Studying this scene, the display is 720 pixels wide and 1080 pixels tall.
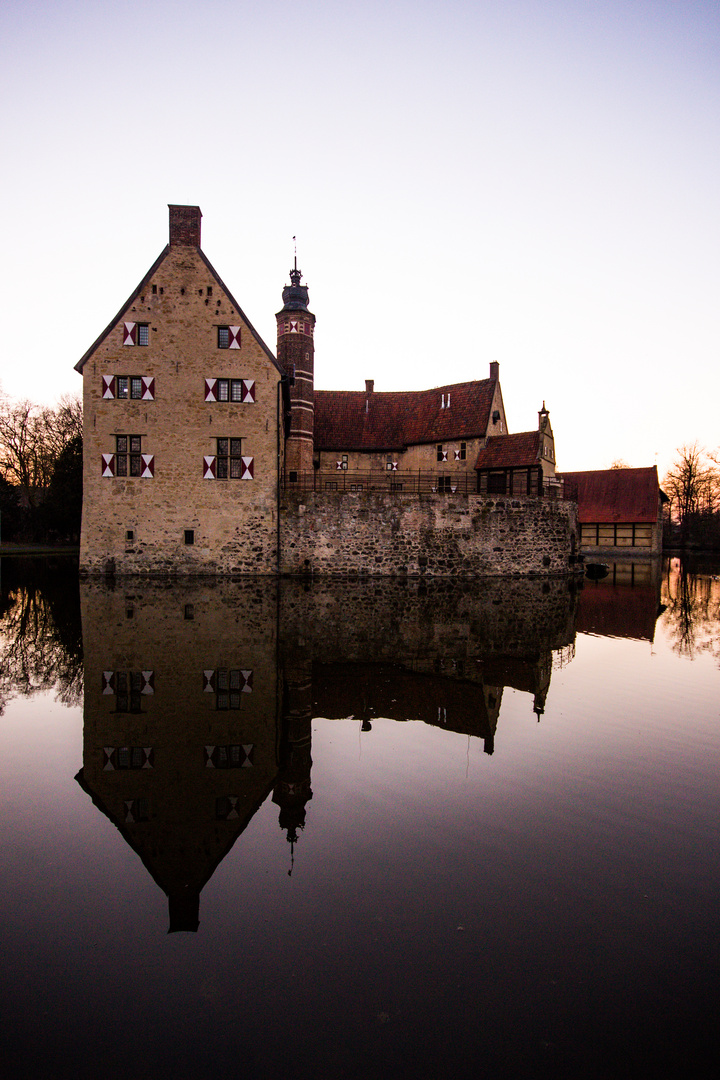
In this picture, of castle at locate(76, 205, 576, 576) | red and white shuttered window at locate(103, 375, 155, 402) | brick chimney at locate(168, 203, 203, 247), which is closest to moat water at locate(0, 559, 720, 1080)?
castle at locate(76, 205, 576, 576)

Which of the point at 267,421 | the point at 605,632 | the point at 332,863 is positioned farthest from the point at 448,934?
the point at 267,421

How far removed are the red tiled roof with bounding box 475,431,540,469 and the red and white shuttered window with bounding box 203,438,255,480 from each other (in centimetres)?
1347

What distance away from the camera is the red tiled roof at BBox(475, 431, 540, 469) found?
99.2ft

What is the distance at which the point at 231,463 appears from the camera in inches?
936

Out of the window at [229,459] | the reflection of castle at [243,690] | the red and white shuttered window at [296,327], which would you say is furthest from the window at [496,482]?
the reflection of castle at [243,690]

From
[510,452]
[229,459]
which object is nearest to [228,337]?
[229,459]

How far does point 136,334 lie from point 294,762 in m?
21.5

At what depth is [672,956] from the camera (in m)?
3.16

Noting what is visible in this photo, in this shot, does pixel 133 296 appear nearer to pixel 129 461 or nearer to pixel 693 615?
pixel 129 461

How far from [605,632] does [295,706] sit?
345 inches

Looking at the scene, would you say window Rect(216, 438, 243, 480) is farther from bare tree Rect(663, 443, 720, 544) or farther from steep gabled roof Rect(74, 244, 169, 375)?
bare tree Rect(663, 443, 720, 544)

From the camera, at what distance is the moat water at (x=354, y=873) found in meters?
2.64

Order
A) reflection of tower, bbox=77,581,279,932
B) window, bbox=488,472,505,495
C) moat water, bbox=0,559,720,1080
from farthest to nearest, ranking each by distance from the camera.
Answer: window, bbox=488,472,505,495 → reflection of tower, bbox=77,581,279,932 → moat water, bbox=0,559,720,1080

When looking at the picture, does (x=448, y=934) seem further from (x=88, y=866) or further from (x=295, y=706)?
(x=295, y=706)
